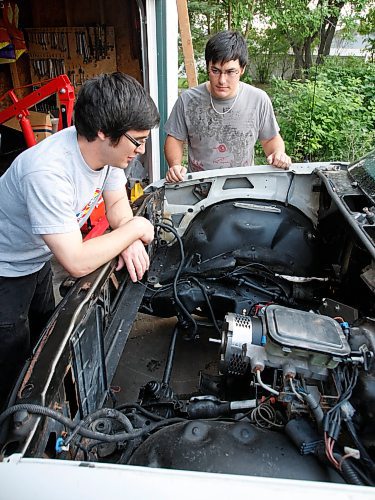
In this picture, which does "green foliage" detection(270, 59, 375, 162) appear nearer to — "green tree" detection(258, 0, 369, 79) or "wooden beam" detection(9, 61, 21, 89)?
"green tree" detection(258, 0, 369, 79)

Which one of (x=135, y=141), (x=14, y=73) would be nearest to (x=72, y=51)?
(x=14, y=73)

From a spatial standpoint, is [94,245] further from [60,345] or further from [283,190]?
[283,190]

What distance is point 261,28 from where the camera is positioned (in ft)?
34.4

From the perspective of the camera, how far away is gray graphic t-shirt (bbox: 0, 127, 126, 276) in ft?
4.84

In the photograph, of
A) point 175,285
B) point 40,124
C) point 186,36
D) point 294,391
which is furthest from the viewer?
point 186,36

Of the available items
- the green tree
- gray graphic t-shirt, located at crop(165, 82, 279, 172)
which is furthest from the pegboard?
the green tree

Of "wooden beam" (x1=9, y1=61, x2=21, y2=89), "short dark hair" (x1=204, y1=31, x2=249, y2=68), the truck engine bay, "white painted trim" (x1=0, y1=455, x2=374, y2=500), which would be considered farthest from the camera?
"wooden beam" (x1=9, y1=61, x2=21, y2=89)

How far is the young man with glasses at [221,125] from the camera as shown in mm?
2840

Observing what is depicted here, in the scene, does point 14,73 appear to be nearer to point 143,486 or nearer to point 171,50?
point 171,50

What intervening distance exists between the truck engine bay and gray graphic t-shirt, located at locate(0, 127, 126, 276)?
29 cm

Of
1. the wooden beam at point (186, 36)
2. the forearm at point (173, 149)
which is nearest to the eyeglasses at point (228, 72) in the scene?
the forearm at point (173, 149)

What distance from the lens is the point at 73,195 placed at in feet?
5.23

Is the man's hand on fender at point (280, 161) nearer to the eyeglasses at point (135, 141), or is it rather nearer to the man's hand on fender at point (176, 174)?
the man's hand on fender at point (176, 174)

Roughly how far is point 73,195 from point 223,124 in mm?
1747
